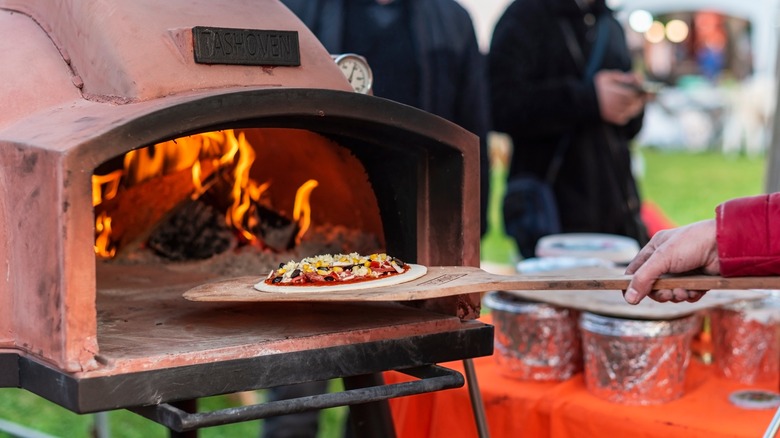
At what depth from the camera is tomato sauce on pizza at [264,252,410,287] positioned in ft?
5.63

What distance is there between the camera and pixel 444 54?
3172mm

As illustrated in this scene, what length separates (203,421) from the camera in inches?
55.0

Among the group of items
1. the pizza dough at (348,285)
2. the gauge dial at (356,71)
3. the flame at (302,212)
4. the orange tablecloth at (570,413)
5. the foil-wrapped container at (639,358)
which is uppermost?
the gauge dial at (356,71)

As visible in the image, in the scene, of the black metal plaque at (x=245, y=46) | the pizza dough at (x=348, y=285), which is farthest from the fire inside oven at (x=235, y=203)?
the pizza dough at (x=348, y=285)

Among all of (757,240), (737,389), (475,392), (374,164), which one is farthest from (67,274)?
(737,389)

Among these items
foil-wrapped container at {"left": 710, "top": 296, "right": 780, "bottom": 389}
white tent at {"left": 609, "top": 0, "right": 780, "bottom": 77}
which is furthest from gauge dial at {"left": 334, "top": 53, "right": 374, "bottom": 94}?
white tent at {"left": 609, "top": 0, "right": 780, "bottom": 77}

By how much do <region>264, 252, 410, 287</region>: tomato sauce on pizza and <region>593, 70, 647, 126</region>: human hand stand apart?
1824 mm

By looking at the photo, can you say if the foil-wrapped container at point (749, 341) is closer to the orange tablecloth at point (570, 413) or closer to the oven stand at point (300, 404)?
Result: the orange tablecloth at point (570, 413)

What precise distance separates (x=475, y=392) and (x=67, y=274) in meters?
0.96

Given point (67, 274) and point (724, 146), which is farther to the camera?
point (724, 146)

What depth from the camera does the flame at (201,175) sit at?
7.28ft

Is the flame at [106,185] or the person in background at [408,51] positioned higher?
the person in background at [408,51]

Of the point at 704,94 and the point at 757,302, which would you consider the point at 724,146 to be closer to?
the point at 704,94

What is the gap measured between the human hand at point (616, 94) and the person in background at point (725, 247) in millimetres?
1779
